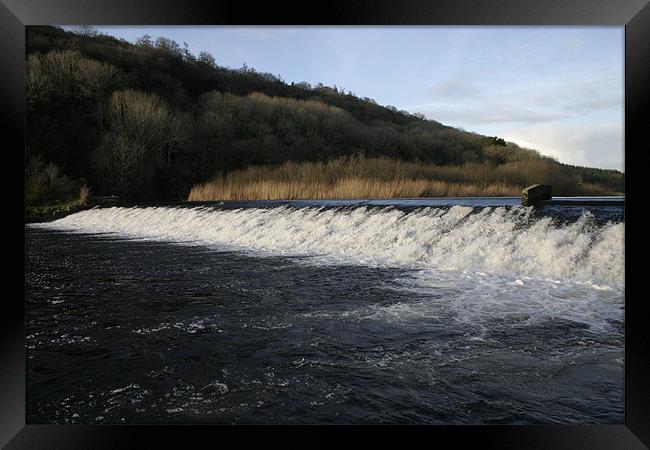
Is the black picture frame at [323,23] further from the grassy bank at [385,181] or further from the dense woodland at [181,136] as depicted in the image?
the dense woodland at [181,136]

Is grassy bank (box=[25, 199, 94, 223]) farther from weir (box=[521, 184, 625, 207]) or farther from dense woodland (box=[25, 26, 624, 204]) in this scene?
weir (box=[521, 184, 625, 207])

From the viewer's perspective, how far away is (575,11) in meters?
2.17

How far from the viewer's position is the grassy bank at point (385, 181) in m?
8.58

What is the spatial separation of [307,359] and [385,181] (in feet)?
25.6

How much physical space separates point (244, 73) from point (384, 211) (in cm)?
1802

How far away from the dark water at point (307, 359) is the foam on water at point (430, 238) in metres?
1.13

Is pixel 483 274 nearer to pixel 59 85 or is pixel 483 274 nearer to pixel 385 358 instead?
pixel 385 358

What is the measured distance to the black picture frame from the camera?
6.87 ft

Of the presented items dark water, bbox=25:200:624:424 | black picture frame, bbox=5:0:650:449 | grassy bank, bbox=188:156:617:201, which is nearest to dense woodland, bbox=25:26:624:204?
grassy bank, bbox=188:156:617:201

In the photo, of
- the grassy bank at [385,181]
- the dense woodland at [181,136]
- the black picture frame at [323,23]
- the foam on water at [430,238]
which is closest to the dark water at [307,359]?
the black picture frame at [323,23]

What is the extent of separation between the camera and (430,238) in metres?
5.95

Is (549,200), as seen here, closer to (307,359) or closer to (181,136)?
(307,359)

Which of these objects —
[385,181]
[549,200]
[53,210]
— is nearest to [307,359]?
[549,200]

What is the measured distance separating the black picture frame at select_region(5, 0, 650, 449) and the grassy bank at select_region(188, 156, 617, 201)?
19.6 feet
